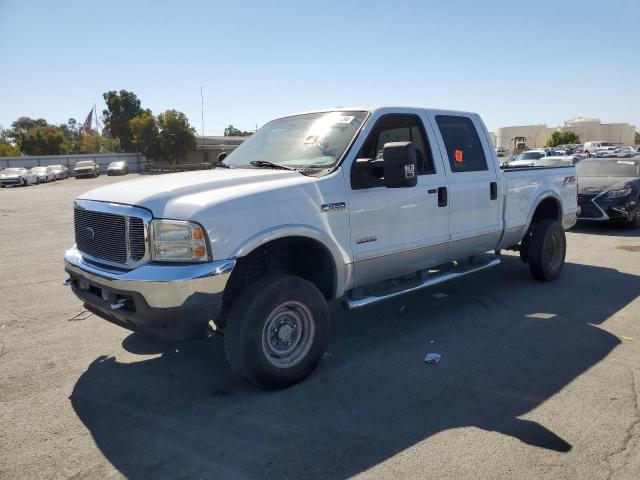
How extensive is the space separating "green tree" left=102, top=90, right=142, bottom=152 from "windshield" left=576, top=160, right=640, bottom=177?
66.9 meters

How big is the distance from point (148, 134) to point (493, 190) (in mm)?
63191

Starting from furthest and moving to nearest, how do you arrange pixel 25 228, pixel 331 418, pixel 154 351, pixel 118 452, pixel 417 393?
pixel 25 228 → pixel 154 351 → pixel 417 393 → pixel 331 418 → pixel 118 452

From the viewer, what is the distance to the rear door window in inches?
211

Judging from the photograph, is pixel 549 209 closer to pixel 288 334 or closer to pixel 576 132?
pixel 288 334

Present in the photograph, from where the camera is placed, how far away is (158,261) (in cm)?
349

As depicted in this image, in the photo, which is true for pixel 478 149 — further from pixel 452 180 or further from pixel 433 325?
pixel 433 325

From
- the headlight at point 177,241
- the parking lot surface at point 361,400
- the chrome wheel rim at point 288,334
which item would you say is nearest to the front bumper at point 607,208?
the parking lot surface at point 361,400

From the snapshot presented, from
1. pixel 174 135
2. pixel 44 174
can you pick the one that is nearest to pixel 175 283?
pixel 44 174

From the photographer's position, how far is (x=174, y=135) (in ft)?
207

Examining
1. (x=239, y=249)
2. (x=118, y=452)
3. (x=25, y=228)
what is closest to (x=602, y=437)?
(x=239, y=249)

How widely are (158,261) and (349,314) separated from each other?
2.80 m

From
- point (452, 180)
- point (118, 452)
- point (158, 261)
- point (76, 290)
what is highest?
point (452, 180)

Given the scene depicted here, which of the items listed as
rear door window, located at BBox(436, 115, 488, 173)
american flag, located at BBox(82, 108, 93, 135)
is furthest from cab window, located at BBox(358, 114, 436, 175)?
american flag, located at BBox(82, 108, 93, 135)

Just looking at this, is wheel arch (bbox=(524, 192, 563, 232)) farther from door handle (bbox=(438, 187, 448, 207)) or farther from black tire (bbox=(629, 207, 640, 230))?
black tire (bbox=(629, 207, 640, 230))
